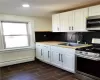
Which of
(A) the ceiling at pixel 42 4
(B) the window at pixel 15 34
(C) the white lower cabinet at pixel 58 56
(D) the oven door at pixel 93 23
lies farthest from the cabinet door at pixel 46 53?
(D) the oven door at pixel 93 23

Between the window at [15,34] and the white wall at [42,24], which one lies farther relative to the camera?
the white wall at [42,24]

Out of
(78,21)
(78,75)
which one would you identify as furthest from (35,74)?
(78,21)

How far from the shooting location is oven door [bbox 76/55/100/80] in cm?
238

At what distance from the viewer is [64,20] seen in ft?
12.0

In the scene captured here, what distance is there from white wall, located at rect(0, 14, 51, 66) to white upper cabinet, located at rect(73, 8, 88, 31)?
6.40 feet

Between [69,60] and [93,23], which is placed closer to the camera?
[93,23]

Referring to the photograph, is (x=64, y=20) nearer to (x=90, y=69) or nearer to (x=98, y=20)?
(x=98, y=20)

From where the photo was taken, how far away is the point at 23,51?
4.41 metres

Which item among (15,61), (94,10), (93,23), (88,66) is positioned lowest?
(15,61)

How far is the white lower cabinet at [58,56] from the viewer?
3.02m

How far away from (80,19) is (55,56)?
148 cm

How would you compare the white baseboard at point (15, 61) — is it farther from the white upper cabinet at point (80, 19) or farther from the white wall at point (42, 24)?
the white upper cabinet at point (80, 19)

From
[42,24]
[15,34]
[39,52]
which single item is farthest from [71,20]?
[15,34]

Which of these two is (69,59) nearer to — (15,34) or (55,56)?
(55,56)
